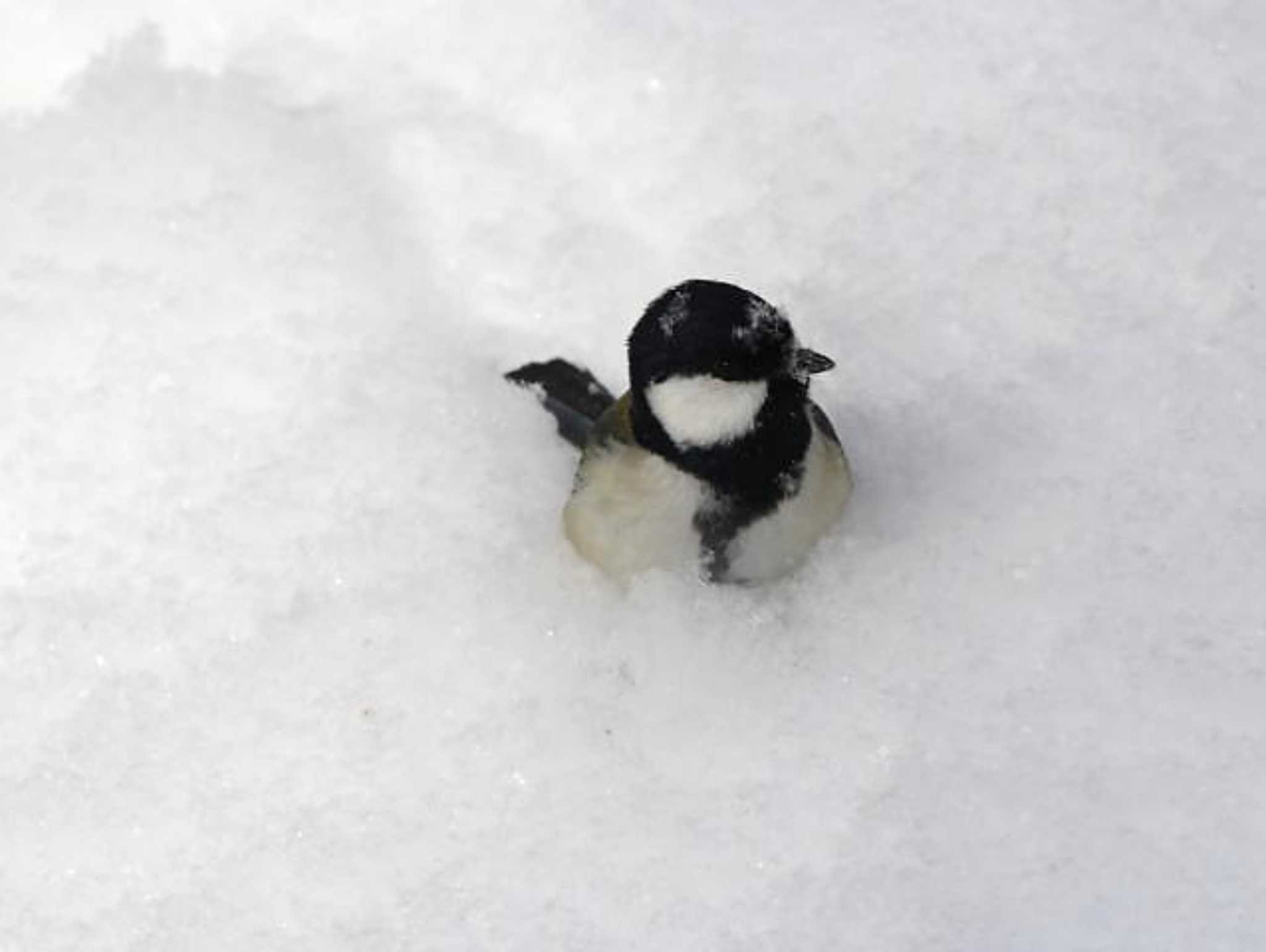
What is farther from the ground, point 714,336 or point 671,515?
point 714,336

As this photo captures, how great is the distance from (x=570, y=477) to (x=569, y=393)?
16 cm

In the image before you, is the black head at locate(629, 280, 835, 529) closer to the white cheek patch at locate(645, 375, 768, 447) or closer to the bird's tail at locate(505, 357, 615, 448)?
the white cheek patch at locate(645, 375, 768, 447)

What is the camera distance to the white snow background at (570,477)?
2.45 metres

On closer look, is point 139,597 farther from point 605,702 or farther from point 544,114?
point 544,114

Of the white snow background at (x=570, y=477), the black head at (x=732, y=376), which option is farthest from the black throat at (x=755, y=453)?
the white snow background at (x=570, y=477)

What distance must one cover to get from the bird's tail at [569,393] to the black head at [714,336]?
0.47 metres

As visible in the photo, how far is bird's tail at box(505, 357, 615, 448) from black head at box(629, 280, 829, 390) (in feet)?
1.55

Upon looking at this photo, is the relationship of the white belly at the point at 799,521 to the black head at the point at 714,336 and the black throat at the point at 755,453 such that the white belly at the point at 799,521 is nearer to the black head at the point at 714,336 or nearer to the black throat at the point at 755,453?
the black throat at the point at 755,453

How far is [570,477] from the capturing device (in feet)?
9.62

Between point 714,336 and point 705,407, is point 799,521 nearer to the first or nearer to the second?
point 705,407

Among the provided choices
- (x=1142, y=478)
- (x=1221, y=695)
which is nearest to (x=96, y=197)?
(x=1142, y=478)

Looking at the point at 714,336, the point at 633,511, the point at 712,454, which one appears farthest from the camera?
the point at 633,511

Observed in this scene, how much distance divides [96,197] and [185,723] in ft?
3.77

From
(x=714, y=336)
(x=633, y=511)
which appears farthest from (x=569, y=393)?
(x=714, y=336)
